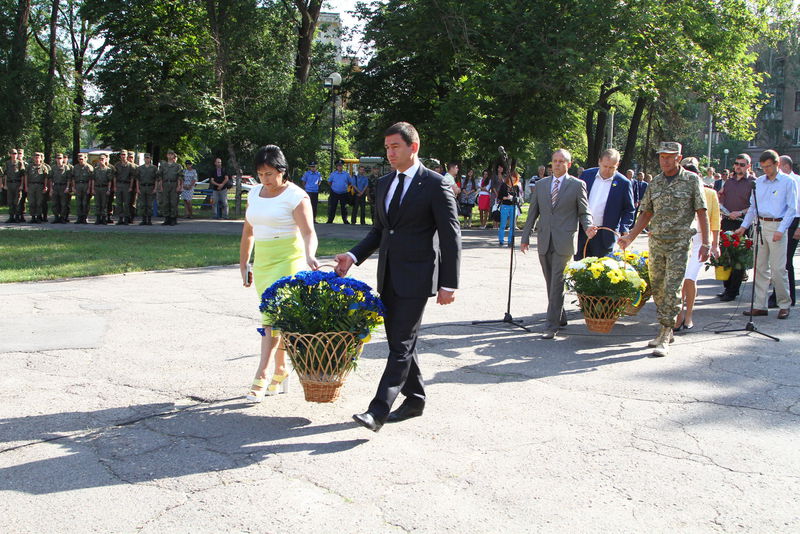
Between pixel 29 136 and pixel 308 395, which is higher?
pixel 29 136

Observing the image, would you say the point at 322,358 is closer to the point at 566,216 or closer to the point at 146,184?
the point at 566,216

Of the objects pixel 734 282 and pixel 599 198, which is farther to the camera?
pixel 734 282

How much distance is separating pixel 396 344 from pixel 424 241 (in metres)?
0.73

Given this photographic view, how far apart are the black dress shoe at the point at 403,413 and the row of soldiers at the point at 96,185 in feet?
58.4

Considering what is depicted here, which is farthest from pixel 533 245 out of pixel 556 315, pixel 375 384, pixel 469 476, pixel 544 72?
pixel 469 476

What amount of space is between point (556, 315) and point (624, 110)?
34.8 meters

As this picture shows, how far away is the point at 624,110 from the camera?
40.4 meters

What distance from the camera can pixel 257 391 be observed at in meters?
5.78

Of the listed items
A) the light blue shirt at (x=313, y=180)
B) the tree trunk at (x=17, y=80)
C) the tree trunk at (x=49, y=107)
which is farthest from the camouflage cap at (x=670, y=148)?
Result: the tree trunk at (x=49, y=107)

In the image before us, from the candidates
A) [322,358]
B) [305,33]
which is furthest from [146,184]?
[322,358]

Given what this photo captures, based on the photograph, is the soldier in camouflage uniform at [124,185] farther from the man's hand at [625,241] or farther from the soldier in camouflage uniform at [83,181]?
the man's hand at [625,241]

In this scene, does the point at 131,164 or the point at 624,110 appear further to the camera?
the point at 624,110

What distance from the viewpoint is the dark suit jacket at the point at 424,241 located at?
513 centimetres

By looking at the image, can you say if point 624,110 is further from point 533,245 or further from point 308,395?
point 308,395
